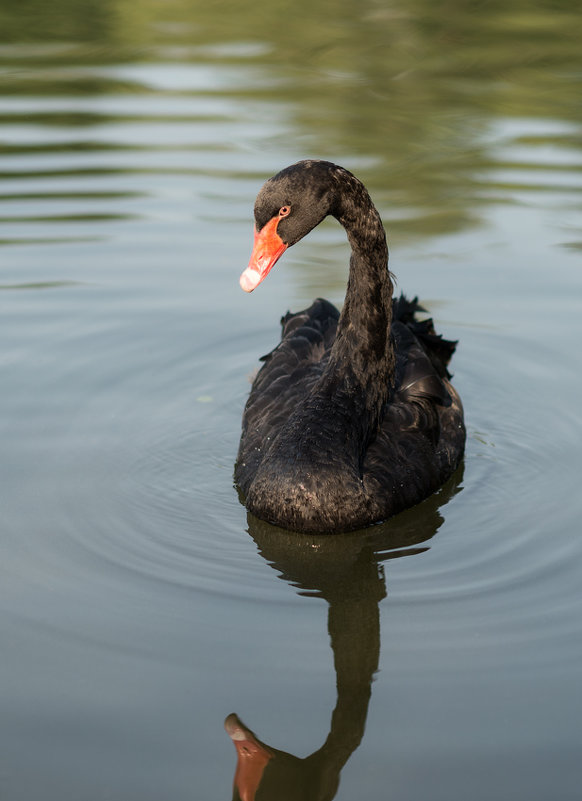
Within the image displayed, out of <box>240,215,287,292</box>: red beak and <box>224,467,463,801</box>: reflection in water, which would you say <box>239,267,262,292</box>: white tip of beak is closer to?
<box>240,215,287,292</box>: red beak

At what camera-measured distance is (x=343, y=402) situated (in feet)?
19.2

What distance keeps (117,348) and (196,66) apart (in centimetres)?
821

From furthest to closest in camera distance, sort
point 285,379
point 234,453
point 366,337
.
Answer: point 234,453
point 285,379
point 366,337

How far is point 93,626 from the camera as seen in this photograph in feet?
→ 15.7

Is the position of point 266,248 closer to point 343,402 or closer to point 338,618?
point 343,402

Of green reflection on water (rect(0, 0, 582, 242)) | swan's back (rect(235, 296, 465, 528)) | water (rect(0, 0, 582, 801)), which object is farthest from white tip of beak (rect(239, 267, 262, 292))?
green reflection on water (rect(0, 0, 582, 242))

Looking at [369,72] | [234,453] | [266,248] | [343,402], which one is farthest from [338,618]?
[369,72]

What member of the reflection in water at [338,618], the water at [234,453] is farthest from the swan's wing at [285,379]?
the reflection in water at [338,618]

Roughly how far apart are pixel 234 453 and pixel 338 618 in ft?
5.86

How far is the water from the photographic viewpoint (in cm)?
414

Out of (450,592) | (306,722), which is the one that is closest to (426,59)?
(450,592)

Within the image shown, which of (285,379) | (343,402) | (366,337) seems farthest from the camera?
(285,379)

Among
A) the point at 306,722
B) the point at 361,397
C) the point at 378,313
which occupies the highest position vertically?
the point at 378,313

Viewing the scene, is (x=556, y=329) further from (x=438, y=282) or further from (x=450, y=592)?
(x=450, y=592)
